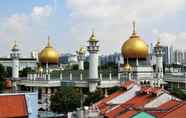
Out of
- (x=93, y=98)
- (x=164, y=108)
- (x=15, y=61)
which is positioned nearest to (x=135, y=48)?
(x=93, y=98)

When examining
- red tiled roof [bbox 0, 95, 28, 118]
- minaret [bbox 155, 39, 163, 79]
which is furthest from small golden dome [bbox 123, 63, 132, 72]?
red tiled roof [bbox 0, 95, 28, 118]

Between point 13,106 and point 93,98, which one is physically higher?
point 13,106

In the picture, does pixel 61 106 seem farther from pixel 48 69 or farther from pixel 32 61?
pixel 32 61

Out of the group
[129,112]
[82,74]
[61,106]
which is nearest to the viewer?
[129,112]

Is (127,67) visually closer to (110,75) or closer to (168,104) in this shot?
(110,75)

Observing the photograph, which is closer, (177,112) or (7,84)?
(177,112)

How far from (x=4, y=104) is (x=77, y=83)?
31.4m

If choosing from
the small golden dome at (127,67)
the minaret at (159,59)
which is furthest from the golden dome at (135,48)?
the minaret at (159,59)

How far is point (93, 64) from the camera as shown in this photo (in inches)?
2165

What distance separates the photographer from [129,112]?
2753cm

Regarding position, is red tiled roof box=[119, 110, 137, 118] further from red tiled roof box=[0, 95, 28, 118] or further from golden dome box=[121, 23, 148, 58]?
golden dome box=[121, 23, 148, 58]

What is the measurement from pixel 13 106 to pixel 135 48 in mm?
32418

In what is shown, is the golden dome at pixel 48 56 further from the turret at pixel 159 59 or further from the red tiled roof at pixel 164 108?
the red tiled roof at pixel 164 108

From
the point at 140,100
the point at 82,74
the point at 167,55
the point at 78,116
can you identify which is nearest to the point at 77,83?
the point at 82,74
